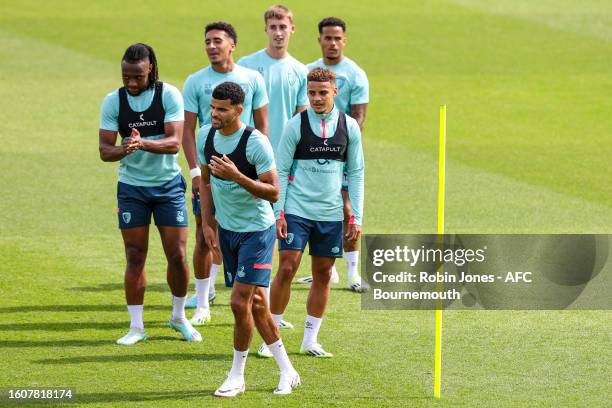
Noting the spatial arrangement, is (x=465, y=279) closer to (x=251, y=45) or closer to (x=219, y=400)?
(x=219, y=400)

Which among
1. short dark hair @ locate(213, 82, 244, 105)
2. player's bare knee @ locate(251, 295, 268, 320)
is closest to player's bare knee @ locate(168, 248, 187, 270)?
player's bare knee @ locate(251, 295, 268, 320)

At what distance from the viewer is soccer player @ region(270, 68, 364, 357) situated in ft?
35.9

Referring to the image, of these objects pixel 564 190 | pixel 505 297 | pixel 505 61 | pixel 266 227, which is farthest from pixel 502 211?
pixel 505 61

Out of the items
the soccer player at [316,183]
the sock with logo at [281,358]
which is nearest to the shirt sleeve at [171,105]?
the soccer player at [316,183]

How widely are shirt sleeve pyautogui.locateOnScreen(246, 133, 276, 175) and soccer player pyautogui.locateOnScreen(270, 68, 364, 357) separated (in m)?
1.07

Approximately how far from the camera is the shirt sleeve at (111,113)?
11430 mm

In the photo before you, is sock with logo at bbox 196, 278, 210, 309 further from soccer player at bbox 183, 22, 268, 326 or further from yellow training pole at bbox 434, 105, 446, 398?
yellow training pole at bbox 434, 105, 446, 398

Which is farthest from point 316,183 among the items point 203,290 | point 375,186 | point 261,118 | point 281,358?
point 375,186

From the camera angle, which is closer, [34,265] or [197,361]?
[197,361]

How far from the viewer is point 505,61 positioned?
28984 mm

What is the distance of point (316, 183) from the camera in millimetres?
10984

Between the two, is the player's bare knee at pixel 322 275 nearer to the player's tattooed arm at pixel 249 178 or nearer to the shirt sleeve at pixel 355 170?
the shirt sleeve at pixel 355 170

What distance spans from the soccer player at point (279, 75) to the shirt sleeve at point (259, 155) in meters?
3.17

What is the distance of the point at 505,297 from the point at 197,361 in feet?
12.5
